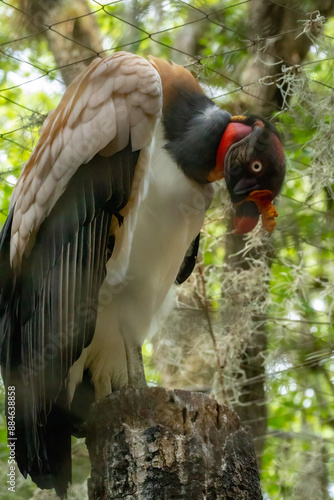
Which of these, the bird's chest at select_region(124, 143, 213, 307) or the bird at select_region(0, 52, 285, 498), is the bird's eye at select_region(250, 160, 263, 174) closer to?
the bird at select_region(0, 52, 285, 498)

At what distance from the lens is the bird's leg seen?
105 inches

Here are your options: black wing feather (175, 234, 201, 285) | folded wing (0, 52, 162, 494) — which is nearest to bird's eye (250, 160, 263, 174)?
folded wing (0, 52, 162, 494)

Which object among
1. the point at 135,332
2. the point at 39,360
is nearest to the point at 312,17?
the point at 135,332

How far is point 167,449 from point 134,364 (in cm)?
72

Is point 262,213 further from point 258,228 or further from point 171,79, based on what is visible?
point 258,228

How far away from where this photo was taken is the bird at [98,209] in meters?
2.34

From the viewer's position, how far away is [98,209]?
244cm

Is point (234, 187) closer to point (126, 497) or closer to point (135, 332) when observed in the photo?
point (135, 332)

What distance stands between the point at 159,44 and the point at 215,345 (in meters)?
1.71

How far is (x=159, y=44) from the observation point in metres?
3.24

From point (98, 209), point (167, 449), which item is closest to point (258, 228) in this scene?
point (98, 209)

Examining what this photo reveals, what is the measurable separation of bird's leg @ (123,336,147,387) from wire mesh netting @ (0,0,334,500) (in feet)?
3.03

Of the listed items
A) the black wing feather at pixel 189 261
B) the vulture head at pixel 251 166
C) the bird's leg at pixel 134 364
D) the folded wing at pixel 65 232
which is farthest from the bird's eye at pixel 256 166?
the bird's leg at pixel 134 364

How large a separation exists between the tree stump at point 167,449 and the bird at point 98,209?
0.25 m
